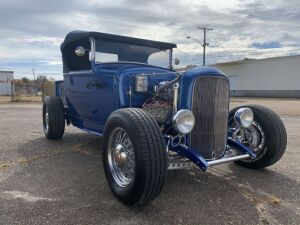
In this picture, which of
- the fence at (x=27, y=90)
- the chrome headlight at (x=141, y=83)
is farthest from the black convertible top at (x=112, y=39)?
the fence at (x=27, y=90)

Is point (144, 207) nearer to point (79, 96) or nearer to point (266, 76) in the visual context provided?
point (79, 96)

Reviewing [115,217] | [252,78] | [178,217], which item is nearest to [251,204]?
[178,217]

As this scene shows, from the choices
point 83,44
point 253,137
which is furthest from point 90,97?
point 253,137

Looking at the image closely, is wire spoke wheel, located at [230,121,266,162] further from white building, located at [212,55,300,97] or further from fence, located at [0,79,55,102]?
white building, located at [212,55,300,97]

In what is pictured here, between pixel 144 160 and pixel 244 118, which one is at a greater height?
pixel 244 118

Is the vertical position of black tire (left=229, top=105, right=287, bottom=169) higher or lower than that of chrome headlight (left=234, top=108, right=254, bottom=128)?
lower

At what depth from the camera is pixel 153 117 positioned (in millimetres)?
4207

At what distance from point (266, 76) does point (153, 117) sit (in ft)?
133

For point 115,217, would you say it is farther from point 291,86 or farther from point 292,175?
point 291,86

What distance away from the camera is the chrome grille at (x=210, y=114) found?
14.9ft

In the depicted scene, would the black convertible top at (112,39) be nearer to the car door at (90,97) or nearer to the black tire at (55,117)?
the car door at (90,97)

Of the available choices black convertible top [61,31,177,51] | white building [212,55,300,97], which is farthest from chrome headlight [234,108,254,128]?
white building [212,55,300,97]

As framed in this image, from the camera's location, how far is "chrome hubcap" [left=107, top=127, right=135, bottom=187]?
4199mm

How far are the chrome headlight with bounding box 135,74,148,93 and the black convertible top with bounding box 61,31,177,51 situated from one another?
54.8 inches
